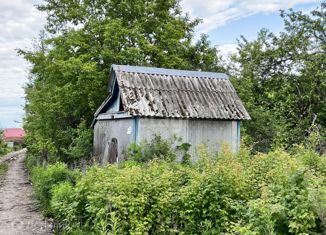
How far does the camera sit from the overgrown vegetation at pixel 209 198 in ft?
15.9

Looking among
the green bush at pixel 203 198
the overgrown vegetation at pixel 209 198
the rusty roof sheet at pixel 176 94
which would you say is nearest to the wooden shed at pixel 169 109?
the rusty roof sheet at pixel 176 94

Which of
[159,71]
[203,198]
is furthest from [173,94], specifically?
[203,198]

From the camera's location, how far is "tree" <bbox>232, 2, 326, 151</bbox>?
1733 centimetres

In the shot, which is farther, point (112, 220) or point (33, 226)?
point (33, 226)

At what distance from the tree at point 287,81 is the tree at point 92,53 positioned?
2.64 metres

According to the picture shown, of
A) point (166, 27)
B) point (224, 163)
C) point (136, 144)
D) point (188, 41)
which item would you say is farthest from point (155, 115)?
point (188, 41)

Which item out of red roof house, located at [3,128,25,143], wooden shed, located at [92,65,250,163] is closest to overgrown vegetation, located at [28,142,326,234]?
wooden shed, located at [92,65,250,163]

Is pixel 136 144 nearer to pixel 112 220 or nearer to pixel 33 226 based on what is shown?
pixel 33 226

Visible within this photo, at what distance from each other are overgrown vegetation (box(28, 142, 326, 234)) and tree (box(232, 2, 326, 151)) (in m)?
10.2

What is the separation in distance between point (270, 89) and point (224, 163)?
14.7 m

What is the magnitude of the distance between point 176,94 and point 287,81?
8.95 metres

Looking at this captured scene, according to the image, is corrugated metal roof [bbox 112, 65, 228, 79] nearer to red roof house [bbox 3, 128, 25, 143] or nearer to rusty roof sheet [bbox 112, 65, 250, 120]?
rusty roof sheet [bbox 112, 65, 250, 120]

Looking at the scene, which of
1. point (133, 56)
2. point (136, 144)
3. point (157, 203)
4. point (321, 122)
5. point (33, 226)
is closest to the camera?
point (157, 203)

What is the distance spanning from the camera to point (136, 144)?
11.6m
